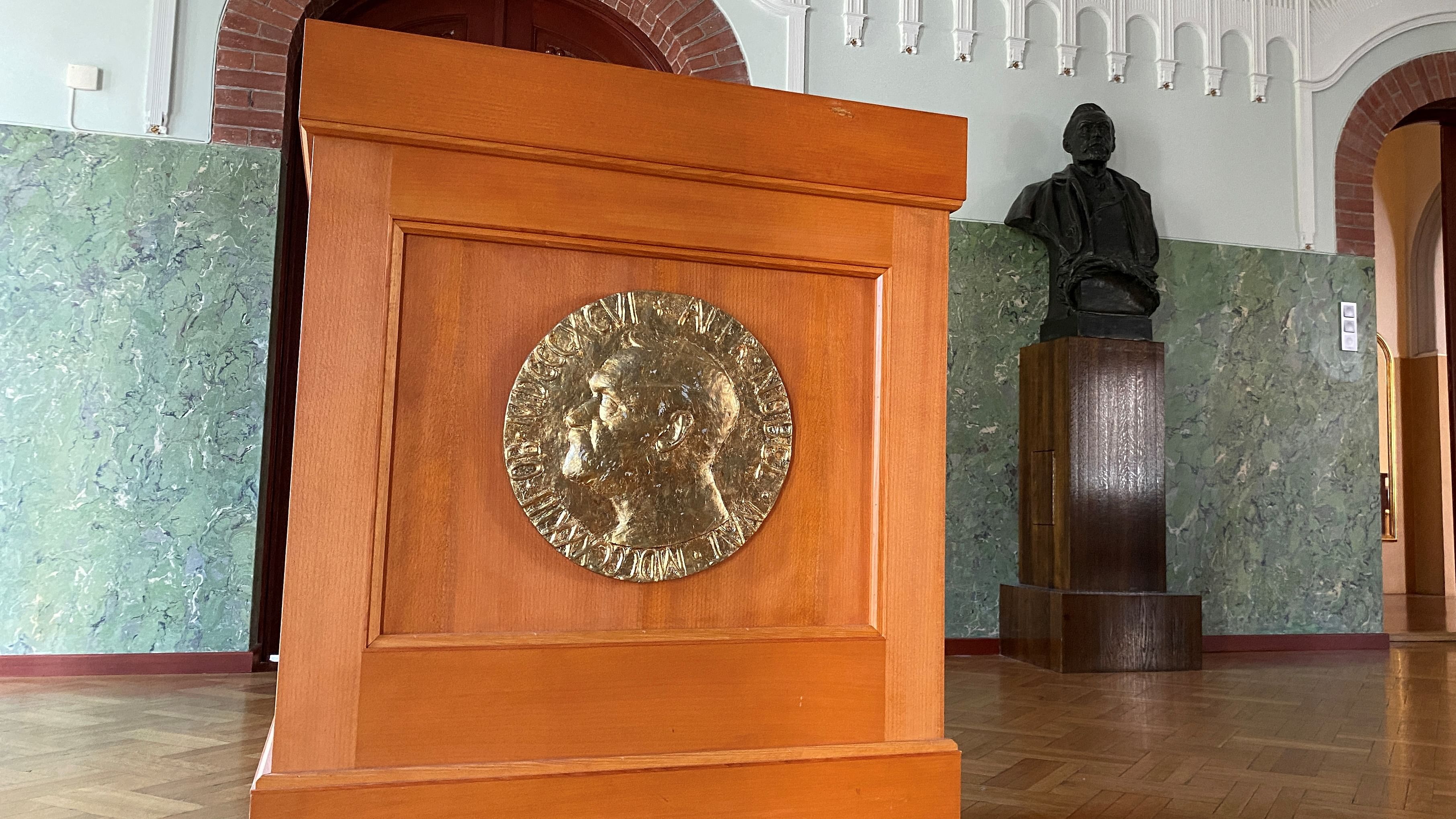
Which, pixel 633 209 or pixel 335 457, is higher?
pixel 633 209

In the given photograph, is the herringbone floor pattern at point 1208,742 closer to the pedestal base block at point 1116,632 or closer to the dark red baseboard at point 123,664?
the pedestal base block at point 1116,632

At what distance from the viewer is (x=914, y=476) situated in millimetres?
1519

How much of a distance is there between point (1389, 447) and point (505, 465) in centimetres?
1045

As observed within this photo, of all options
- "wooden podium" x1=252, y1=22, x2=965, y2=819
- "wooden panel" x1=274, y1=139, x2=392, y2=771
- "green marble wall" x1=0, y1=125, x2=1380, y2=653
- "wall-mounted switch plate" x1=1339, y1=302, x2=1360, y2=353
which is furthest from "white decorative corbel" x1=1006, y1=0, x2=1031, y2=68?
"wooden panel" x1=274, y1=139, x2=392, y2=771

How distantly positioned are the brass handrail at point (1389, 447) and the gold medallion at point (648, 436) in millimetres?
9866

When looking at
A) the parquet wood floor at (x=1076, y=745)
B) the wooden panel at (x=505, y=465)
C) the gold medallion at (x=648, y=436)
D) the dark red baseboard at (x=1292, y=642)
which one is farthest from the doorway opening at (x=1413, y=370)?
the gold medallion at (x=648, y=436)

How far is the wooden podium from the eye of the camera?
129 centimetres

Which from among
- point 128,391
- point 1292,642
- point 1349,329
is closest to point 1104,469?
point 1292,642

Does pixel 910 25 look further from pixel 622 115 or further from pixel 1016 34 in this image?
pixel 622 115

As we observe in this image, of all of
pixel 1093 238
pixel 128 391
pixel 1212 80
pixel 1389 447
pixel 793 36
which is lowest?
pixel 128 391

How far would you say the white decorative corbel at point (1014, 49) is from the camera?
521 centimetres

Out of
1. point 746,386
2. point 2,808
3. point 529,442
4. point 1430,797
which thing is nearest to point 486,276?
point 529,442

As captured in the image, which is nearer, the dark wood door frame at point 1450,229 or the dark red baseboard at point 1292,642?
the dark red baseboard at point 1292,642

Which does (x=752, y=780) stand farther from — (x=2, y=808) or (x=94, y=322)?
(x=94, y=322)
